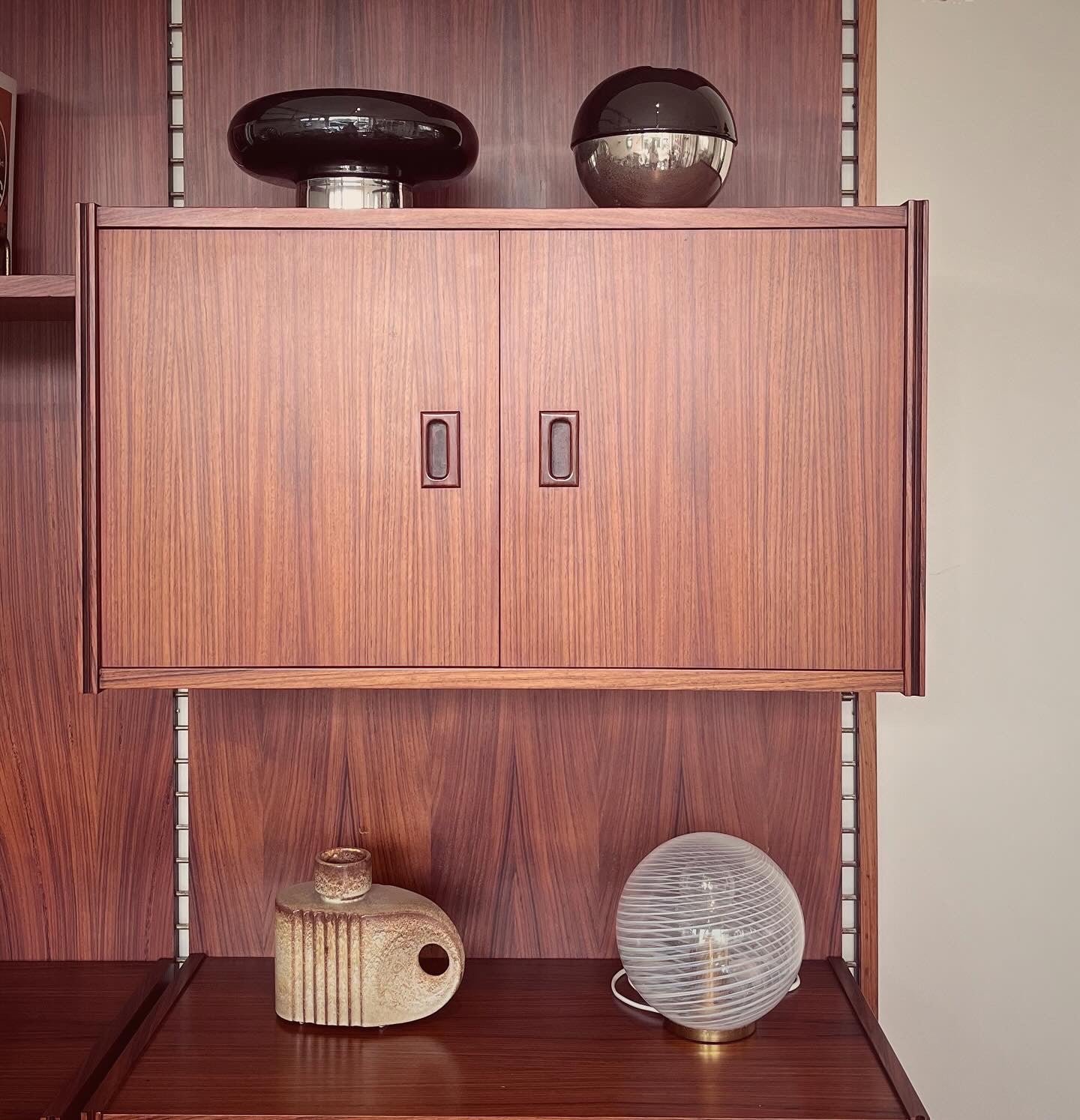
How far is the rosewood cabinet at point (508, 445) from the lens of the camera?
4.30 ft

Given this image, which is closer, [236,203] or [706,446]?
[706,446]

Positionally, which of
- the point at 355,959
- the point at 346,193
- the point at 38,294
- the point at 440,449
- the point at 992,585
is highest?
the point at 346,193

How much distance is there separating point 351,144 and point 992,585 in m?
1.12

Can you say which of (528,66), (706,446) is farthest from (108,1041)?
(528,66)

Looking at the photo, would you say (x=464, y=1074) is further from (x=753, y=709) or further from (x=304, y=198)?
(x=304, y=198)

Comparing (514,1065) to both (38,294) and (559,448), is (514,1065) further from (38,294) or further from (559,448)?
(38,294)

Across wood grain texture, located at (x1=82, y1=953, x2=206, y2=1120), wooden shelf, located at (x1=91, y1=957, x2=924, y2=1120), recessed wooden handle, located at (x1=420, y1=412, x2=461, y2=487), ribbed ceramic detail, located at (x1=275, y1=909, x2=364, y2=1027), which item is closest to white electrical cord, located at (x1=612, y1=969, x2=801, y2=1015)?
wooden shelf, located at (x1=91, y1=957, x2=924, y2=1120)

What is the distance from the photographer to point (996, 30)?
62.7 inches

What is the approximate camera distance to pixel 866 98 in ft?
5.15

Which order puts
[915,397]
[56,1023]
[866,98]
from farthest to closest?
[866,98] < [56,1023] < [915,397]

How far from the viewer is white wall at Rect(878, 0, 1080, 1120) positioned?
159 centimetres

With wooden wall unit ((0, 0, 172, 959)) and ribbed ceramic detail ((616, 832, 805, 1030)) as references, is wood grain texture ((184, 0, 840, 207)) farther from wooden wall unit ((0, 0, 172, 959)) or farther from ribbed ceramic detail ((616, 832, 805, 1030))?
ribbed ceramic detail ((616, 832, 805, 1030))

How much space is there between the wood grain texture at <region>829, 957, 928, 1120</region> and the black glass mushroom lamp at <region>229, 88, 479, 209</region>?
1.23 metres

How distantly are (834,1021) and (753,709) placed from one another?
437 mm
